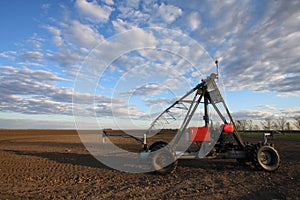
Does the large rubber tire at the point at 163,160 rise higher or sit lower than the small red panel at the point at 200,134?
lower

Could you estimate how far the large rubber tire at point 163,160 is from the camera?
9.88 metres

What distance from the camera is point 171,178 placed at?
928 cm

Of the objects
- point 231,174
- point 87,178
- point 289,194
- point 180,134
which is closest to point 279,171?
point 231,174

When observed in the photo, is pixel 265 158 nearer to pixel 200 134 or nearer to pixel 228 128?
pixel 228 128

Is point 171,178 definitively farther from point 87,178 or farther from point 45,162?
point 45,162

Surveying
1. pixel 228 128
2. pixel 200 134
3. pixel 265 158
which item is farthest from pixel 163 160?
pixel 265 158

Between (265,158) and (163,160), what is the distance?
14.7 feet

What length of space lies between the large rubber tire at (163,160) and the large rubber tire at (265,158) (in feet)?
11.1

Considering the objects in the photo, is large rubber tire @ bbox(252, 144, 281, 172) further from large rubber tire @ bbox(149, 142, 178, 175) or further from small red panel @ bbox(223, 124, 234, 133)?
large rubber tire @ bbox(149, 142, 178, 175)

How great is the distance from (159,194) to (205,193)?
1411 millimetres

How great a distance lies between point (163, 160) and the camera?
33.0ft

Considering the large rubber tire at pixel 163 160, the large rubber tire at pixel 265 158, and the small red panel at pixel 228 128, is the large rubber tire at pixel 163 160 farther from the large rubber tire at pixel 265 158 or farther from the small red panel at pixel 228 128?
the large rubber tire at pixel 265 158

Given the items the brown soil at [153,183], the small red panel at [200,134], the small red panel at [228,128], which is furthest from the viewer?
the small red panel at [228,128]

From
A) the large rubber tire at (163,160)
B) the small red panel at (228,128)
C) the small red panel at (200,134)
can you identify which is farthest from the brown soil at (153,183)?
the small red panel at (228,128)
